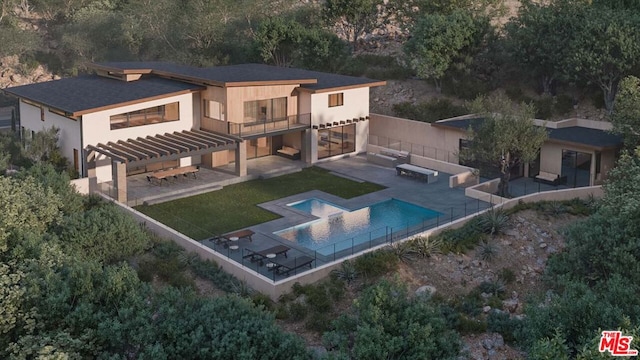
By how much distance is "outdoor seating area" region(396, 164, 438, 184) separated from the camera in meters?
37.1

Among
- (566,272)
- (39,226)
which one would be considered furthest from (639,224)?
(39,226)

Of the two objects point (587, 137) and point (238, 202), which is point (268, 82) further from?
point (587, 137)

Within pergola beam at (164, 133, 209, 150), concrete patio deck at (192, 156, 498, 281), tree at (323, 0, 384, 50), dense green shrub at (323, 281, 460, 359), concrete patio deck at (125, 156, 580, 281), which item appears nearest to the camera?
dense green shrub at (323, 281, 460, 359)

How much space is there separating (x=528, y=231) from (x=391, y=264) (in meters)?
7.34

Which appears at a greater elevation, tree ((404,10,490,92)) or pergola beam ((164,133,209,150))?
tree ((404,10,490,92))

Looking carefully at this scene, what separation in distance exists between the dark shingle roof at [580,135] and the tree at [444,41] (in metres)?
9.14

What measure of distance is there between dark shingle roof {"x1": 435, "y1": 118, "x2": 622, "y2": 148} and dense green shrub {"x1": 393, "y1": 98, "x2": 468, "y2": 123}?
564 centimetres

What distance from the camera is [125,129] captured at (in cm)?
3534

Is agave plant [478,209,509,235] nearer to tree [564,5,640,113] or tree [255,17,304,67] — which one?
tree [564,5,640,113]

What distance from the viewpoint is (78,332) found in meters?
17.9

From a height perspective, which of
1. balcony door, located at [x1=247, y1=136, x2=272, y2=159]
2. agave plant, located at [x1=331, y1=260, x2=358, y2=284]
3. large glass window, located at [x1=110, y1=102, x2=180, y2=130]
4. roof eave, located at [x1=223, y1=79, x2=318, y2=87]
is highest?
roof eave, located at [x1=223, y1=79, x2=318, y2=87]

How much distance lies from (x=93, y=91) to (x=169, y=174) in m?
6.55

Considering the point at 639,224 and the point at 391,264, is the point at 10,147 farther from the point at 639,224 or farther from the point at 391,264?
the point at 639,224

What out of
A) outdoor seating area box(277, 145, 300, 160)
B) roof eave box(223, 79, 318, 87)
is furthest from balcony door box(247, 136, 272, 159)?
roof eave box(223, 79, 318, 87)
